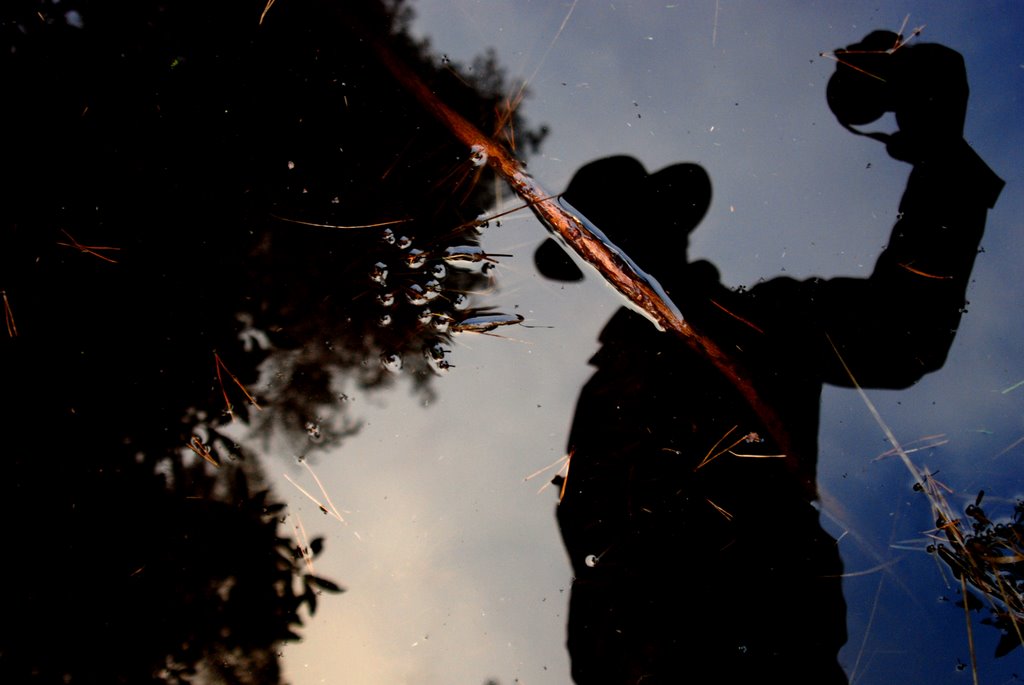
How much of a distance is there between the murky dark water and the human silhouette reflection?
69mm

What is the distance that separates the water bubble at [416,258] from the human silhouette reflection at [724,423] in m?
0.54

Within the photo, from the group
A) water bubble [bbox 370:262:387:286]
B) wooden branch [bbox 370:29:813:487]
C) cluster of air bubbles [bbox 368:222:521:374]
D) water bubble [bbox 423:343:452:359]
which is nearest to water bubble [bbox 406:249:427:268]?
cluster of air bubbles [bbox 368:222:521:374]

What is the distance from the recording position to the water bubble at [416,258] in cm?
192

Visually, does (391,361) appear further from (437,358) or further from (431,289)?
(431,289)

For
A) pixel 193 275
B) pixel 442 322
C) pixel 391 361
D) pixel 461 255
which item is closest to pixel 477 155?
pixel 461 255

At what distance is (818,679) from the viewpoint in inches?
77.1

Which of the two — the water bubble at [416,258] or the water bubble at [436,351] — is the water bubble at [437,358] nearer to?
the water bubble at [436,351]

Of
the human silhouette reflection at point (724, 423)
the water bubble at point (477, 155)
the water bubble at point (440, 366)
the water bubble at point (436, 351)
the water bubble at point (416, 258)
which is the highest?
the water bubble at point (477, 155)

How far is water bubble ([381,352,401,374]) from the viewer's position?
1.93 m

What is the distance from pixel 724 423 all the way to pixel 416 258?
→ 60.0 inches

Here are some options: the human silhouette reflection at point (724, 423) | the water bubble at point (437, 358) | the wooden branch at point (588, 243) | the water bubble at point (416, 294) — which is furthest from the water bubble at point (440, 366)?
the wooden branch at point (588, 243)

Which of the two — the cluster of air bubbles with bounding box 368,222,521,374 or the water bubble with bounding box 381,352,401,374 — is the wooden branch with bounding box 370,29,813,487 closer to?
the cluster of air bubbles with bounding box 368,222,521,374

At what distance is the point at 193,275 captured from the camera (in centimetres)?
191

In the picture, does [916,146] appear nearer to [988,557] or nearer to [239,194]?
[988,557]
